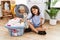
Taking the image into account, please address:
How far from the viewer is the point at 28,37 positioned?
230 centimetres

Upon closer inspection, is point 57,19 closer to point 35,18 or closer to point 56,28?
point 56,28

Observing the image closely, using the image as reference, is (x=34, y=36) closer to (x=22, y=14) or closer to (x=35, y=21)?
(x=35, y=21)

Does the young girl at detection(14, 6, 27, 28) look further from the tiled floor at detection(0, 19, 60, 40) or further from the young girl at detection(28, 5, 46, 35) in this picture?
the tiled floor at detection(0, 19, 60, 40)

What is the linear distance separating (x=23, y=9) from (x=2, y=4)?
0.99 m

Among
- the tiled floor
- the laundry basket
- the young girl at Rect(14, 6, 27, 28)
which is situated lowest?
the tiled floor

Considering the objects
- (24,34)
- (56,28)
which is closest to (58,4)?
(56,28)

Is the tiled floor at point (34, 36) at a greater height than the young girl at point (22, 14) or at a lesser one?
lesser

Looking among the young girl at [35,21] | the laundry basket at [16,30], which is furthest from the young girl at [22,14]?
the laundry basket at [16,30]

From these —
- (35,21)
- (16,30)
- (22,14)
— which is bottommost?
(16,30)

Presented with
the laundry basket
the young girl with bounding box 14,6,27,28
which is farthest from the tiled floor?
the young girl with bounding box 14,6,27,28

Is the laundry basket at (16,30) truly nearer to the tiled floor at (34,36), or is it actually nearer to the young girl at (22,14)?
the tiled floor at (34,36)

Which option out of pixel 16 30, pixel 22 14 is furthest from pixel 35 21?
pixel 16 30

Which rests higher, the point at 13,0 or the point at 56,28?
the point at 13,0

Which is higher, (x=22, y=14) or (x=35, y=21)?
(x=22, y=14)
